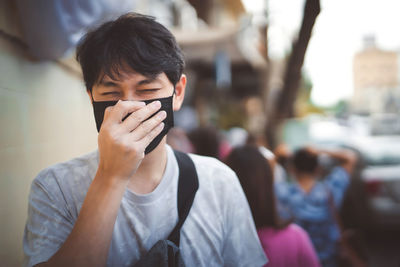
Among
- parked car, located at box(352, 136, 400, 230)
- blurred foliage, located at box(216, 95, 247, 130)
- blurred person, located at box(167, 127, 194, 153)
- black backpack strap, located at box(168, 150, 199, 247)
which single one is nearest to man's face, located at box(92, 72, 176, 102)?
black backpack strap, located at box(168, 150, 199, 247)

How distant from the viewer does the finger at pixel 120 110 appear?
1.19 m

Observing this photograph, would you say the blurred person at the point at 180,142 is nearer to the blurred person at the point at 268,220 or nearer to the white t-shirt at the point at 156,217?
the blurred person at the point at 268,220

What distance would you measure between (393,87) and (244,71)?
3203 centimetres

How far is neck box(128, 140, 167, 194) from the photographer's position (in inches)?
58.2

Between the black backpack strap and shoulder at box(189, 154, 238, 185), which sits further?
shoulder at box(189, 154, 238, 185)

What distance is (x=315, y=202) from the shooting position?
3.08 m

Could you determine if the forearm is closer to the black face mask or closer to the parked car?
the black face mask

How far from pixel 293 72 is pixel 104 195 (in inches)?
131

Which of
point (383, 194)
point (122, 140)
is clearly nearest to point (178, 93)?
point (122, 140)

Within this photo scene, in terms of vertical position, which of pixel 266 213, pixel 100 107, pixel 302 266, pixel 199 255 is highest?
pixel 100 107

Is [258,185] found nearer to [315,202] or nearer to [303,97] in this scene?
[315,202]

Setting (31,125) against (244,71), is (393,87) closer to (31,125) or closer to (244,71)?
(244,71)

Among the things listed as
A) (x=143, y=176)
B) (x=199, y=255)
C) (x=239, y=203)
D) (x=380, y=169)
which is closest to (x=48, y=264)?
(x=143, y=176)

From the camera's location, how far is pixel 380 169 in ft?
19.0
